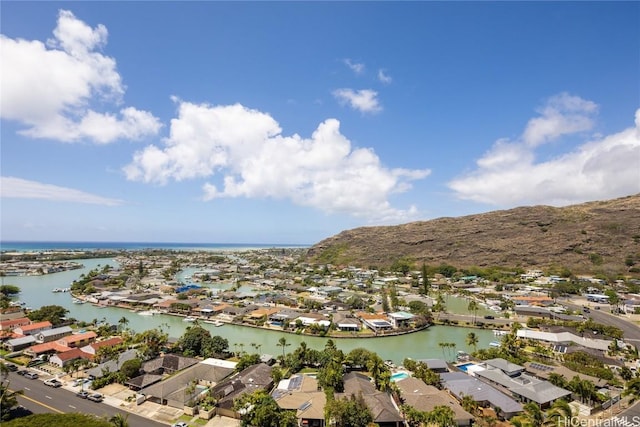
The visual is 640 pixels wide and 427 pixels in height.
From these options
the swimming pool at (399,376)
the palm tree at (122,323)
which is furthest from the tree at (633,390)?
the palm tree at (122,323)

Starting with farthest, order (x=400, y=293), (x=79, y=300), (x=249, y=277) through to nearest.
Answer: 1. (x=249, y=277)
2. (x=400, y=293)
3. (x=79, y=300)

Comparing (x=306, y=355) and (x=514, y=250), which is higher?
(x=514, y=250)

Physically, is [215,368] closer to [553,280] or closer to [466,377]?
[466,377]

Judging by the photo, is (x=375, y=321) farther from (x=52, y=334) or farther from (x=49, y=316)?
(x=49, y=316)

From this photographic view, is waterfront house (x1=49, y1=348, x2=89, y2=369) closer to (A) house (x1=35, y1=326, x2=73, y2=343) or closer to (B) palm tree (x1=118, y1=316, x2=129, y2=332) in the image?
(A) house (x1=35, y1=326, x2=73, y2=343)

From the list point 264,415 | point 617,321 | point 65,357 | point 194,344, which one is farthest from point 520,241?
point 65,357

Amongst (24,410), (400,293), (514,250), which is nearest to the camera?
(24,410)

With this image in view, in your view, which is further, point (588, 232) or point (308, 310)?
point (588, 232)

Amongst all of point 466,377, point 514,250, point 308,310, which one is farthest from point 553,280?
point 466,377
